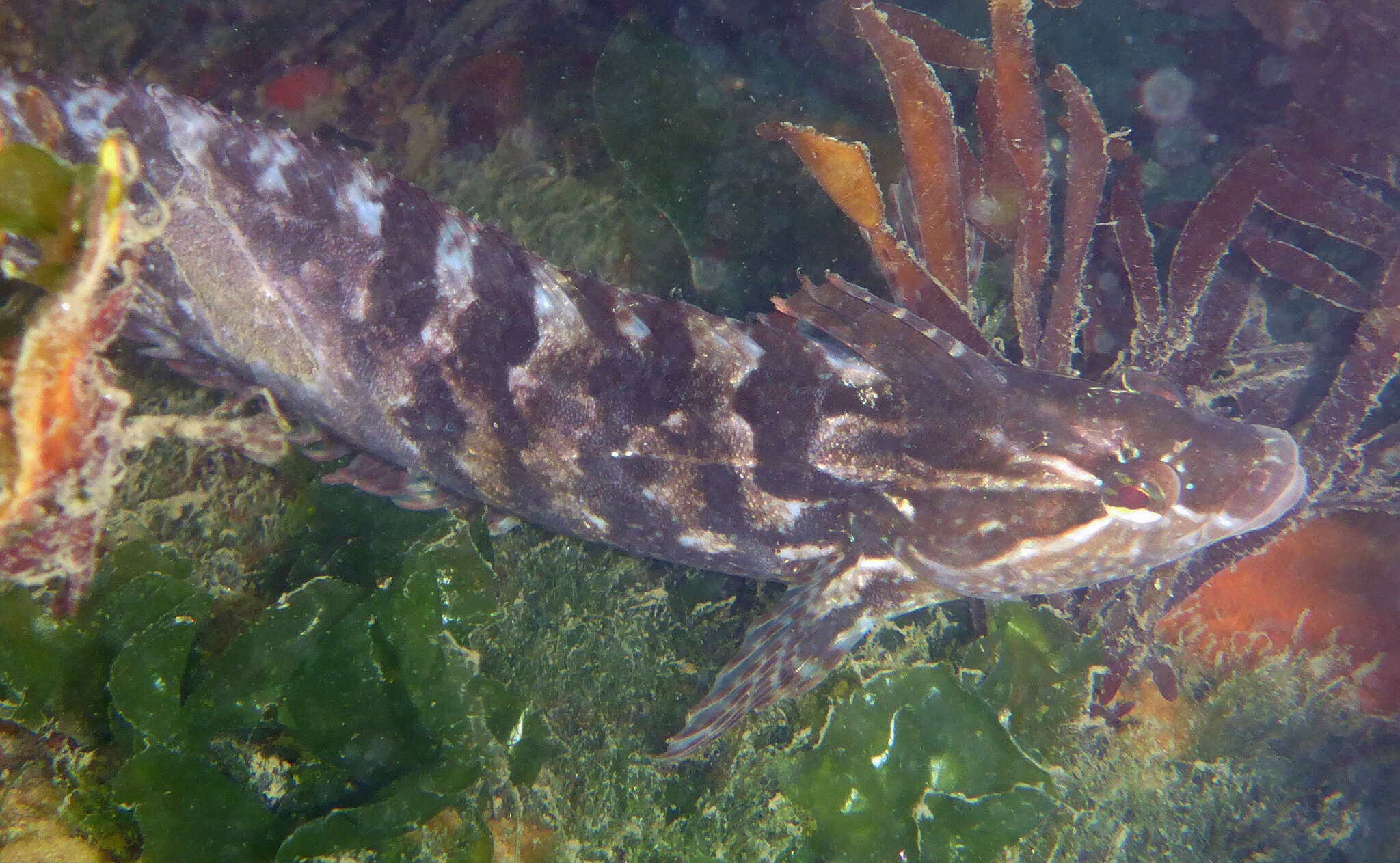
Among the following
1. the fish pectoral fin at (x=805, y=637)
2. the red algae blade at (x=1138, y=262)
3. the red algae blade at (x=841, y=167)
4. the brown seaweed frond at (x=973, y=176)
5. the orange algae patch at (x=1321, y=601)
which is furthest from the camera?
the orange algae patch at (x=1321, y=601)

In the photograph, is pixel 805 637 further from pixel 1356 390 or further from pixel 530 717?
pixel 1356 390

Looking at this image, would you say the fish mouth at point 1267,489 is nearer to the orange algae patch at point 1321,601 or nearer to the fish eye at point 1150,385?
the fish eye at point 1150,385

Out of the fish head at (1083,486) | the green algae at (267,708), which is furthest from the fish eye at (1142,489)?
the green algae at (267,708)

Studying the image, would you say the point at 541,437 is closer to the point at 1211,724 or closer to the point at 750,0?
the point at 750,0

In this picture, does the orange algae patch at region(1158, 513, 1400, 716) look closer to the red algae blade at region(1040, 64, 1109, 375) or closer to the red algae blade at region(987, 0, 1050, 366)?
the red algae blade at region(1040, 64, 1109, 375)

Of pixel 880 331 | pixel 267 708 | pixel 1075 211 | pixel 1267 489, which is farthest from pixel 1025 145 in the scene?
pixel 267 708
